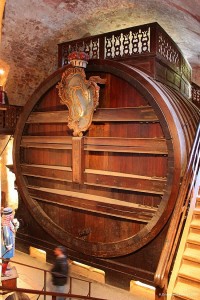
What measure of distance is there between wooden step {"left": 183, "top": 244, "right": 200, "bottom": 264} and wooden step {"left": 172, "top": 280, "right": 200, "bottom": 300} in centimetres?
25

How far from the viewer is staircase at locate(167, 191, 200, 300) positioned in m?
3.16

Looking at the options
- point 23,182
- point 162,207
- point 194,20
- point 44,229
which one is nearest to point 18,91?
point 23,182

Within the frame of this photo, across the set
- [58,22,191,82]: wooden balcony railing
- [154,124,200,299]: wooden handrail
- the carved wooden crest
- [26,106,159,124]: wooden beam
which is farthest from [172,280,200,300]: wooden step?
[58,22,191,82]: wooden balcony railing

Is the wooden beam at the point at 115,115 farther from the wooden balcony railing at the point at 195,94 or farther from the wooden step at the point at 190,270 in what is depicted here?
the wooden balcony railing at the point at 195,94

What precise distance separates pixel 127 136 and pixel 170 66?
1.59 m

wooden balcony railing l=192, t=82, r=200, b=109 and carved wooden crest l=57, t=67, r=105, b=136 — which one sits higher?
wooden balcony railing l=192, t=82, r=200, b=109

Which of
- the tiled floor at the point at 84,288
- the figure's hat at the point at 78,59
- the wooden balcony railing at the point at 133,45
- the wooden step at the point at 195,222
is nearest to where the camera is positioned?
the wooden step at the point at 195,222

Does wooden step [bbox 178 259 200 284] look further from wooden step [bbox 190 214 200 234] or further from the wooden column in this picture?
the wooden column

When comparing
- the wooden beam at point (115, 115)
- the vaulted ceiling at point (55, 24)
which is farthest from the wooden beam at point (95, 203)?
the vaulted ceiling at point (55, 24)

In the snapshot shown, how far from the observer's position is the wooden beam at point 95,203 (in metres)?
4.10

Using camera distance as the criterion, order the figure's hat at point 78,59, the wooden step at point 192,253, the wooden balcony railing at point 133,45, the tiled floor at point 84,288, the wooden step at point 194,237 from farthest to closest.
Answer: the wooden balcony railing at point 133,45 → the figure's hat at point 78,59 → the tiled floor at point 84,288 → the wooden step at point 194,237 → the wooden step at point 192,253

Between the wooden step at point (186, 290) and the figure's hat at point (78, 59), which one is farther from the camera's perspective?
the figure's hat at point (78, 59)

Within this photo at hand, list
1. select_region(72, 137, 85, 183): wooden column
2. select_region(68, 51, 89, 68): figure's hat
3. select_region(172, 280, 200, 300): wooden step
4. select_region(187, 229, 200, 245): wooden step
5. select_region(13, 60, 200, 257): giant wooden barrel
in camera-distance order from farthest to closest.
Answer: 1. select_region(72, 137, 85, 183): wooden column
2. select_region(68, 51, 89, 68): figure's hat
3. select_region(13, 60, 200, 257): giant wooden barrel
4. select_region(187, 229, 200, 245): wooden step
5. select_region(172, 280, 200, 300): wooden step

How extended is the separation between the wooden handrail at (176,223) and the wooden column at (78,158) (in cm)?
165
